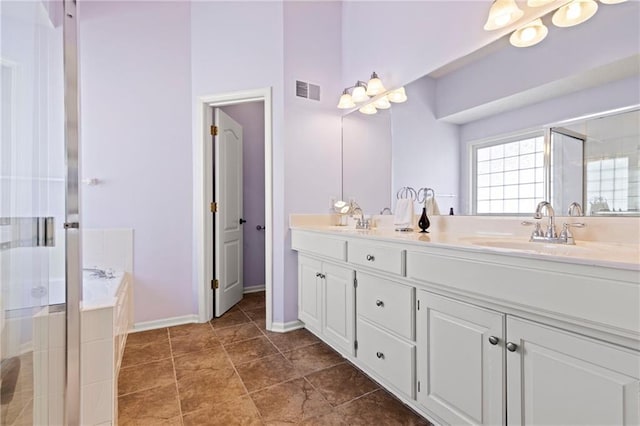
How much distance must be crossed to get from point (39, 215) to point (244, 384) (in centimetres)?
135

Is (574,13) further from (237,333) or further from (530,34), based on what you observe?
(237,333)

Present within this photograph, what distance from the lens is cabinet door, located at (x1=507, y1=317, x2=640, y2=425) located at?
30.6 inches

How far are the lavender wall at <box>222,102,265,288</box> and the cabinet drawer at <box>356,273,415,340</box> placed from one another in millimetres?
2277

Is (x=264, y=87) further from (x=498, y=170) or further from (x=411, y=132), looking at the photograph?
(x=498, y=170)

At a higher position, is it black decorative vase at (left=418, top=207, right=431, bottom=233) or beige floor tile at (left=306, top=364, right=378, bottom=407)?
black decorative vase at (left=418, top=207, right=431, bottom=233)

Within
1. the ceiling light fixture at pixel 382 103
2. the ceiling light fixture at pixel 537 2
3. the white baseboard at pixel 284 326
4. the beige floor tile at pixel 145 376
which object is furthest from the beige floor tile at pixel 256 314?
the ceiling light fixture at pixel 537 2

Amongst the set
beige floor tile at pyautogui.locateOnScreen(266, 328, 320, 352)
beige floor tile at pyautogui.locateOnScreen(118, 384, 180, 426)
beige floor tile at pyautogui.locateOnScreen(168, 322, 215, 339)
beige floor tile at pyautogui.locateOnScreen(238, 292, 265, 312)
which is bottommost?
beige floor tile at pyautogui.locateOnScreen(238, 292, 265, 312)

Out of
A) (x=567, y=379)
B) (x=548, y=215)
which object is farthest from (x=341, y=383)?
(x=548, y=215)

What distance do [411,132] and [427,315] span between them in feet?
4.45

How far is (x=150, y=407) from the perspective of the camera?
151cm

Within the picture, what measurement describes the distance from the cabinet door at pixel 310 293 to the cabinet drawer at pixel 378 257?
1.53 feet

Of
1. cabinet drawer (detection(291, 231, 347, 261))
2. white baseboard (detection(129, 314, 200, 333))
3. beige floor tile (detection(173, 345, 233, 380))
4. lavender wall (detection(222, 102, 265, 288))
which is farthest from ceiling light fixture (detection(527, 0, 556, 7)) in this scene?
white baseboard (detection(129, 314, 200, 333))

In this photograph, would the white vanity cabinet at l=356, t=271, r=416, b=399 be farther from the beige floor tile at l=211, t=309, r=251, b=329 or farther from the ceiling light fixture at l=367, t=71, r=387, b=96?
the ceiling light fixture at l=367, t=71, r=387, b=96

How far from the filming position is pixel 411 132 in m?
2.17
